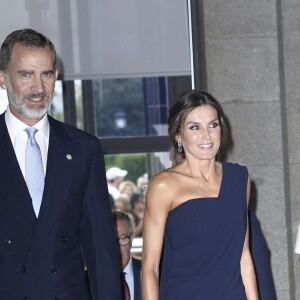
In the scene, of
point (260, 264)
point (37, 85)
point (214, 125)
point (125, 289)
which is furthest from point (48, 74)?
point (125, 289)

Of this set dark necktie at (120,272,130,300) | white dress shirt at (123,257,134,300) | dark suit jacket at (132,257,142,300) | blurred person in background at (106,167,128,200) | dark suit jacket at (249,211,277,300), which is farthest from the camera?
blurred person in background at (106,167,128,200)

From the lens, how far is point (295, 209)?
5.34 meters

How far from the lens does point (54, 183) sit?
3.16m

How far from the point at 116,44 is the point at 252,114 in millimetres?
948

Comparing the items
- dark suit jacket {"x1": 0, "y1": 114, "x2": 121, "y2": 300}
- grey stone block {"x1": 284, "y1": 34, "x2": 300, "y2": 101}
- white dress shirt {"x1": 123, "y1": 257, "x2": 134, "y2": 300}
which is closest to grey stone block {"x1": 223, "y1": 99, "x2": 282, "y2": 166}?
grey stone block {"x1": 284, "y1": 34, "x2": 300, "y2": 101}

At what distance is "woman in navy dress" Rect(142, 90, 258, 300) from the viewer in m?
3.45

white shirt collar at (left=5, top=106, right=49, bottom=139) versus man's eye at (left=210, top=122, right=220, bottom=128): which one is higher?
white shirt collar at (left=5, top=106, right=49, bottom=139)

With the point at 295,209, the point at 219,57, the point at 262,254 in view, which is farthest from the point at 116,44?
the point at 262,254

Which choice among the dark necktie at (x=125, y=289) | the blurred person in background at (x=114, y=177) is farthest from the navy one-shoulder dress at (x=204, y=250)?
the blurred person in background at (x=114, y=177)

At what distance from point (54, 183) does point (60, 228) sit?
6.2 inches

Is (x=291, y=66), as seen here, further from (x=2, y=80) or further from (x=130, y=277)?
(x=2, y=80)

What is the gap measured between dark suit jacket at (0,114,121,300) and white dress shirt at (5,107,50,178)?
3cm

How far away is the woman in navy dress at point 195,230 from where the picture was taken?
3.45m

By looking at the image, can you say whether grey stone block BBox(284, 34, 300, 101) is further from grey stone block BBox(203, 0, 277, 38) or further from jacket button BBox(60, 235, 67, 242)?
jacket button BBox(60, 235, 67, 242)
